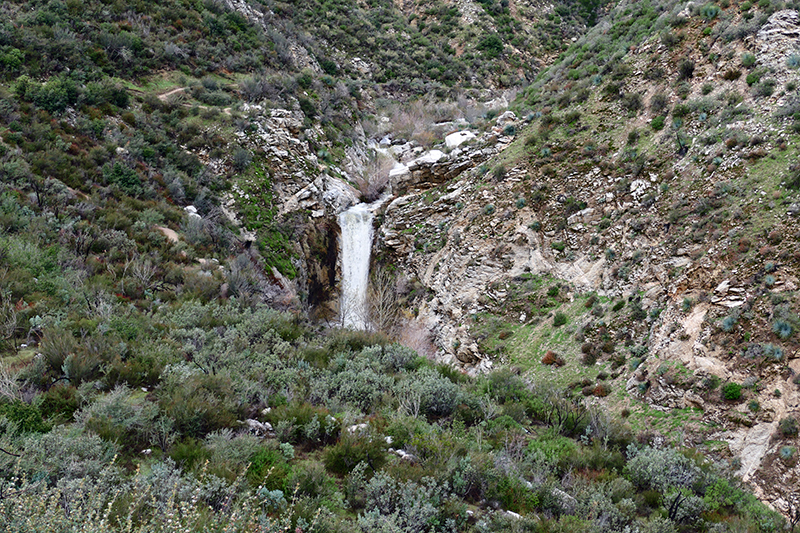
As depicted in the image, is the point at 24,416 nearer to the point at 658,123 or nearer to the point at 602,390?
the point at 602,390

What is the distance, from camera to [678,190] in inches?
570

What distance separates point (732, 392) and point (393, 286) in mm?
14990

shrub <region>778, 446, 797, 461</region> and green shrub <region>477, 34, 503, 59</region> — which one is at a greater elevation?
green shrub <region>477, 34, 503, 59</region>

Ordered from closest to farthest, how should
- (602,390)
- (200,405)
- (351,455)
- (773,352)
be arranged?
(351,455) < (200,405) < (773,352) < (602,390)

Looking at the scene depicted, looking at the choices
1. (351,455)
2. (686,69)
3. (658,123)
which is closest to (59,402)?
(351,455)

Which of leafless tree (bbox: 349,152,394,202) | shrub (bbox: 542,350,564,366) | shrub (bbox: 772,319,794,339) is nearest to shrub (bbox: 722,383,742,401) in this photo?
shrub (bbox: 772,319,794,339)

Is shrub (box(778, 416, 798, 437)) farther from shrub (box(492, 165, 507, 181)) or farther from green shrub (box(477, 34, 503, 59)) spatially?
green shrub (box(477, 34, 503, 59))

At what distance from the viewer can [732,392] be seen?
9562 mm

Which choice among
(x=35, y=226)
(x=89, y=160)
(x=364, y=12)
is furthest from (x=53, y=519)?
(x=364, y=12)

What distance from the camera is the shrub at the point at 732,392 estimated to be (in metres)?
9.50

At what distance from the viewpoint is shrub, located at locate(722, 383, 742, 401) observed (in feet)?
31.2

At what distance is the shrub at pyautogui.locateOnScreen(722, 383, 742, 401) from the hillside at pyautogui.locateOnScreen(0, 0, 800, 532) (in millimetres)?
115

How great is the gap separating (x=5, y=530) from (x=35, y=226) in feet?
33.9

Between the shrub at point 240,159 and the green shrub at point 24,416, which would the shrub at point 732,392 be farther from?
the shrub at point 240,159
